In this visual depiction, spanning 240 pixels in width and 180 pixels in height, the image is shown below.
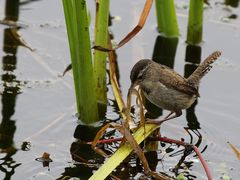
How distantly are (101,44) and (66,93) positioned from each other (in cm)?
98

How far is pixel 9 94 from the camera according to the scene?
6.68 meters

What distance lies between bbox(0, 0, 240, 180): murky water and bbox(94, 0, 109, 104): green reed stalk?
273 mm

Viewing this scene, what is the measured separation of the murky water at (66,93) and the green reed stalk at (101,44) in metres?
0.27

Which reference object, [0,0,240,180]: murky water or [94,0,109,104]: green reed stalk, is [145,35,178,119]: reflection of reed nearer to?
[0,0,240,180]: murky water

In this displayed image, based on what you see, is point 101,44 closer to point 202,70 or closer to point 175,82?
point 175,82

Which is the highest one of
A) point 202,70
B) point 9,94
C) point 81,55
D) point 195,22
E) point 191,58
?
point 195,22

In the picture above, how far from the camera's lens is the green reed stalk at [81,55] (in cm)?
543

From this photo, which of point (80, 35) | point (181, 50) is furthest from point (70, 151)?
point (181, 50)

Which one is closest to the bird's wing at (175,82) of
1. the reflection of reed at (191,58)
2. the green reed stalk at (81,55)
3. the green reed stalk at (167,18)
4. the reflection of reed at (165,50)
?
the green reed stalk at (81,55)

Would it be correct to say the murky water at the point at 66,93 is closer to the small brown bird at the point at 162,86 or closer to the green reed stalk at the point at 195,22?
the green reed stalk at the point at 195,22

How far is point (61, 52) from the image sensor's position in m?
7.43

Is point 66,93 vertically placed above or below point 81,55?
below

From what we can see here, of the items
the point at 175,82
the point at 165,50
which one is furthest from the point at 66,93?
the point at 165,50

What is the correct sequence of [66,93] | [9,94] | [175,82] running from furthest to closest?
[66,93] → [9,94] → [175,82]
